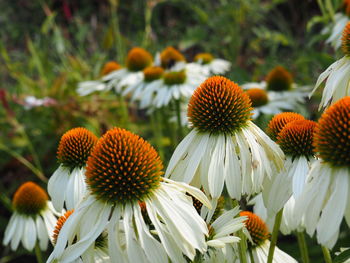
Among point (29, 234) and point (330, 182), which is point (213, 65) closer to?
point (29, 234)

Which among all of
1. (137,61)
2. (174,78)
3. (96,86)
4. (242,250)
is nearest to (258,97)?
(174,78)

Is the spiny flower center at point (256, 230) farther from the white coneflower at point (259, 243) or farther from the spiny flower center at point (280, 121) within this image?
the spiny flower center at point (280, 121)

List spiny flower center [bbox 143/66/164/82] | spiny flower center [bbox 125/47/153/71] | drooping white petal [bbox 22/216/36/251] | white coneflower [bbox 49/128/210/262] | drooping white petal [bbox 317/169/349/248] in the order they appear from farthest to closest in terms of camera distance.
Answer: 1. spiny flower center [bbox 125/47/153/71]
2. spiny flower center [bbox 143/66/164/82]
3. drooping white petal [bbox 22/216/36/251]
4. white coneflower [bbox 49/128/210/262]
5. drooping white petal [bbox 317/169/349/248]

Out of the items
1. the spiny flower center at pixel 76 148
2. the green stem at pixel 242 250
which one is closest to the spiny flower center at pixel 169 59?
the spiny flower center at pixel 76 148

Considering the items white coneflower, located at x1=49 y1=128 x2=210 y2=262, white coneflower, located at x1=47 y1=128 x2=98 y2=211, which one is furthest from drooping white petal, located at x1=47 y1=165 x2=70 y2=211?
white coneflower, located at x1=49 y1=128 x2=210 y2=262

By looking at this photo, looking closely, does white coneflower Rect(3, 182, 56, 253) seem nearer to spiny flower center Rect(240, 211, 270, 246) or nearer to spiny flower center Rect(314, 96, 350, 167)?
spiny flower center Rect(240, 211, 270, 246)

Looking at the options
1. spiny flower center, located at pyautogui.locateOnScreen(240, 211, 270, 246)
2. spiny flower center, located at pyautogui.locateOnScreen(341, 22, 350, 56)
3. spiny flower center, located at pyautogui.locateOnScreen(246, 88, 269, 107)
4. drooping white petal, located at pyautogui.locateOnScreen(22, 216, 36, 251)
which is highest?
spiny flower center, located at pyautogui.locateOnScreen(341, 22, 350, 56)

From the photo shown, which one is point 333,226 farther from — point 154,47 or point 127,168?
point 154,47
